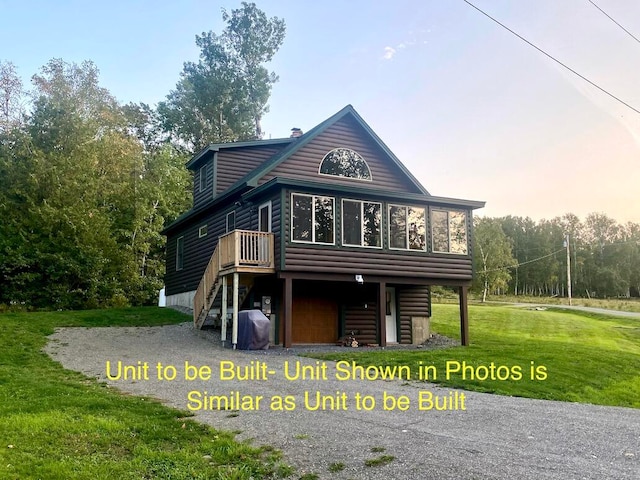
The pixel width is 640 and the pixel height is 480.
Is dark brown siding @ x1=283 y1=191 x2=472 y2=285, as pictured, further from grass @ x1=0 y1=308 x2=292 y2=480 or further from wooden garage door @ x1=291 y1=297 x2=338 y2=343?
grass @ x1=0 y1=308 x2=292 y2=480

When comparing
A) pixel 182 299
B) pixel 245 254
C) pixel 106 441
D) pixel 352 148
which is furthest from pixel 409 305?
pixel 106 441

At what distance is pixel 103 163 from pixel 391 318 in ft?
59.9

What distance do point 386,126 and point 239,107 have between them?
66.3 feet

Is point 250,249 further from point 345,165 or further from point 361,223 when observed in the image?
point 345,165

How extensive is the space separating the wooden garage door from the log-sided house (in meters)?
0.03

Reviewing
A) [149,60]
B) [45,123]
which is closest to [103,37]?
[149,60]

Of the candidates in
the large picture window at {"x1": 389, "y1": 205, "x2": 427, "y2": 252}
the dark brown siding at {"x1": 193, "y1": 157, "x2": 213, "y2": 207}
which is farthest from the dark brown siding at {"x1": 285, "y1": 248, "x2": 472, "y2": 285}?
the dark brown siding at {"x1": 193, "y1": 157, "x2": 213, "y2": 207}

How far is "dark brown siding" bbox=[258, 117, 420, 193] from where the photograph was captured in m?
17.4

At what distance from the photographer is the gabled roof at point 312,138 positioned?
55.4 ft

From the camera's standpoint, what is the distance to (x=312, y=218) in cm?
1552

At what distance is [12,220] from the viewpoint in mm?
24406

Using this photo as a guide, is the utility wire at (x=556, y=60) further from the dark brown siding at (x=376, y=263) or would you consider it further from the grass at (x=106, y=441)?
the grass at (x=106, y=441)

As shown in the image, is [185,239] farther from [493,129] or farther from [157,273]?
[493,129]

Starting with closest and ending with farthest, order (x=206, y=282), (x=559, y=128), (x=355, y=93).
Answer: (x=206, y=282), (x=559, y=128), (x=355, y=93)
